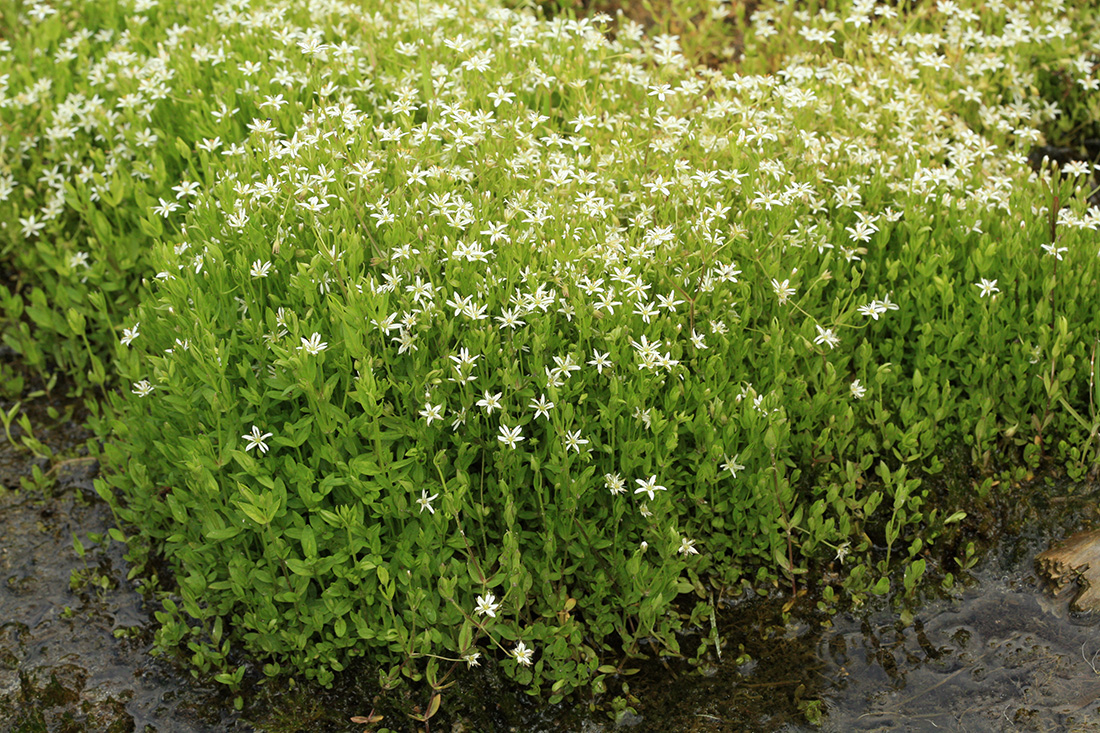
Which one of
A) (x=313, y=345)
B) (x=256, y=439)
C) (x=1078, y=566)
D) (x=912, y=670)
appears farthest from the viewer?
(x=1078, y=566)

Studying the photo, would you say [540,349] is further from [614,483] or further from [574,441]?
[614,483]

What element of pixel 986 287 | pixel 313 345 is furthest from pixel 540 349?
pixel 986 287

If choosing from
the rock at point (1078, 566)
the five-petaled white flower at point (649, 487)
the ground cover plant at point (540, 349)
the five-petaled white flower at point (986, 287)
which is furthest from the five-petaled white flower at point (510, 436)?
the rock at point (1078, 566)

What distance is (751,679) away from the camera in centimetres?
422

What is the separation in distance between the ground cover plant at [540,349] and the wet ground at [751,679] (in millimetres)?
155

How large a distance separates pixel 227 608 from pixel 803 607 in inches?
103

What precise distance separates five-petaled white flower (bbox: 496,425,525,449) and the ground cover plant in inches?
3.4

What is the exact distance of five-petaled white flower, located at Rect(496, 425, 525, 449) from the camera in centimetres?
388

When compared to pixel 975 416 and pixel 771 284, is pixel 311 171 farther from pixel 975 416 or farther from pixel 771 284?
pixel 975 416

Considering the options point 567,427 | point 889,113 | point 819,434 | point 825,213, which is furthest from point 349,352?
point 889,113

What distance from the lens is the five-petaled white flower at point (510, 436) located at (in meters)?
3.88

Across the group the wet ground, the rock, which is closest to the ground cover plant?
the wet ground

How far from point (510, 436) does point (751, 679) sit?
5.01ft

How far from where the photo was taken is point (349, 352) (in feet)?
13.0
